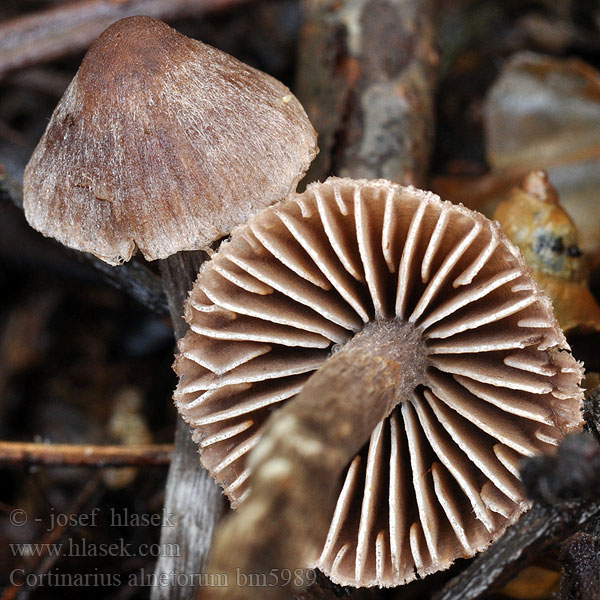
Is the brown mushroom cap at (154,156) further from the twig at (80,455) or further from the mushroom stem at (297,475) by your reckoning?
the twig at (80,455)

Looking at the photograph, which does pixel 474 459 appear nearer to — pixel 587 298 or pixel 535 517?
pixel 535 517

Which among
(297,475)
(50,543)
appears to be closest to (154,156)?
(297,475)

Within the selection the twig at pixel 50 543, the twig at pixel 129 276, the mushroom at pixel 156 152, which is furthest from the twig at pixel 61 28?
the twig at pixel 50 543

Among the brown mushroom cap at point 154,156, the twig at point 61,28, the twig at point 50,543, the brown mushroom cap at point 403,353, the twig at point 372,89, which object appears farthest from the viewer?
the twig at point 61,28

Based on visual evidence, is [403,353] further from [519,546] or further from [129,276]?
[129,276]

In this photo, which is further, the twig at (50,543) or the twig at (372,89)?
the twig at (372,89)

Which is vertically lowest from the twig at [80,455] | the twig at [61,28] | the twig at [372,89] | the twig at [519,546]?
the twig at [519,546]

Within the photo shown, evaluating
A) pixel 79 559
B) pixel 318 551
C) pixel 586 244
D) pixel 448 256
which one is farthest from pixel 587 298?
pixel 79 559
